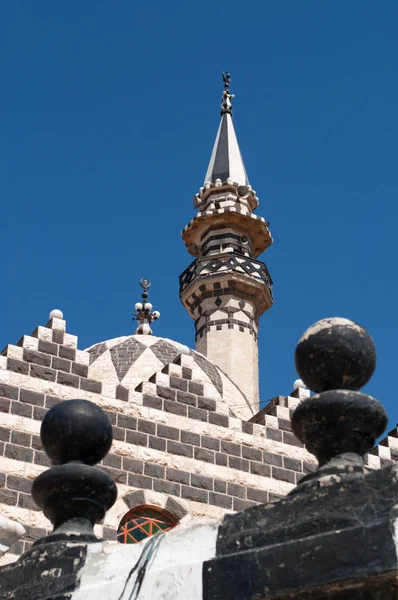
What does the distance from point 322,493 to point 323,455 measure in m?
0.34

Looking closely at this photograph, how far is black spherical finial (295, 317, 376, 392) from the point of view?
16.1 feet

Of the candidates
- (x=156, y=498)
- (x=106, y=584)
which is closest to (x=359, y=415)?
(x=106, y=584)

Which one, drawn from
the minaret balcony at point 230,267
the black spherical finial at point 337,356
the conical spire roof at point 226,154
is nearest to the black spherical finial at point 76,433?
the black spherical finial at point 337,356

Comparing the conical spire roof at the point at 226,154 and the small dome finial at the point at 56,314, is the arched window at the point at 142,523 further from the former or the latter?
the conical spire roof at the point at 226,154

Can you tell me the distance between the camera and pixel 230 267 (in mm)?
28484

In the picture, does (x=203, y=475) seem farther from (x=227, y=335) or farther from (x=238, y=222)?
(x=238, y=222)

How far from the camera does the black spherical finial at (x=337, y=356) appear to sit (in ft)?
16.1

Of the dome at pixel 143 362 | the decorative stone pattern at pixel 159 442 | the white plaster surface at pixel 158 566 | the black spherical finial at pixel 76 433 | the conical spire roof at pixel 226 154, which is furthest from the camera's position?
the conical spire roof at pixel 226 154

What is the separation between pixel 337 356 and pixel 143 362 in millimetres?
14380

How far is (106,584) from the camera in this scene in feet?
15.9

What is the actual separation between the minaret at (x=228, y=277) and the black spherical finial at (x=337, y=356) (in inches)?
838

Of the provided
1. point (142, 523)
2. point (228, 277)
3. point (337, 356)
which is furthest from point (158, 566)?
point (228, 277)

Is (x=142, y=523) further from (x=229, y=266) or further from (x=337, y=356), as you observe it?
(x=229, y=266)

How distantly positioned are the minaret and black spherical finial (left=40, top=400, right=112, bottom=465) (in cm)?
2096
